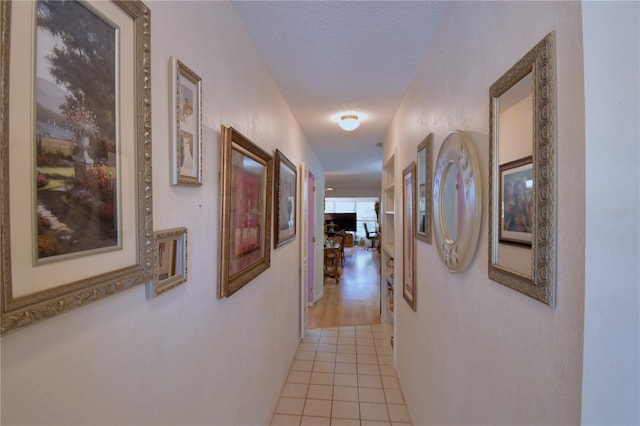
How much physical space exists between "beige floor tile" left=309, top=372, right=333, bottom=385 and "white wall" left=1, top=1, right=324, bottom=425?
2.46ft

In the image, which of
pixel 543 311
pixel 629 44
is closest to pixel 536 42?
pixel 629 44

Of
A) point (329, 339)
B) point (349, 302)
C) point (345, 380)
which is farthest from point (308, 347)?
point (349, 302)

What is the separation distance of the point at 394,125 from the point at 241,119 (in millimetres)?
1941

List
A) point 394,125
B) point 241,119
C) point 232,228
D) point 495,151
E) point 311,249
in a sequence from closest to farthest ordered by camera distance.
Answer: point 495,151 → point 232,228 → point 241,119 → point 394,125 → point 311,249

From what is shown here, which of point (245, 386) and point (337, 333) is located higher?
point (245, 386)

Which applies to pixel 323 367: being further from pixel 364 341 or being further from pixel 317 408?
pixel 364 341

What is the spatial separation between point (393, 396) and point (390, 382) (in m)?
0.21

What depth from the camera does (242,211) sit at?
1486 mm

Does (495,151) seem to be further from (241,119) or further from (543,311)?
(241,119)

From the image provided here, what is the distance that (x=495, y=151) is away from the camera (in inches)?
36.5

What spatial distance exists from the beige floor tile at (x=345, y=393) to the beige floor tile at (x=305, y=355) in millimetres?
569

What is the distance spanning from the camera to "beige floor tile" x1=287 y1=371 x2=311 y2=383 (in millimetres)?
2695

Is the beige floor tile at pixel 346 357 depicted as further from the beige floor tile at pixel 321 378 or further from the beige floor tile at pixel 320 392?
the beige floor tile at pixel 320 392

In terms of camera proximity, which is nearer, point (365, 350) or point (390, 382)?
point (390, 382)
